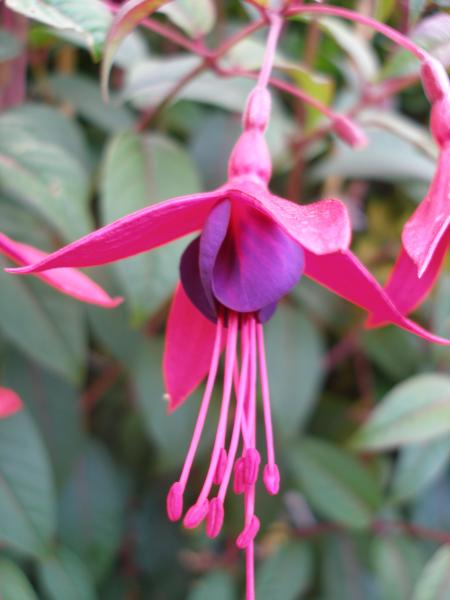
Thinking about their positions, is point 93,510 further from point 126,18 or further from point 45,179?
point 126,18

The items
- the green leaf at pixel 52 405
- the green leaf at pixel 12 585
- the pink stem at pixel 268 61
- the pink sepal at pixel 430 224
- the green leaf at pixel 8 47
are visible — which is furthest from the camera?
the green leaf at pixel 52 405

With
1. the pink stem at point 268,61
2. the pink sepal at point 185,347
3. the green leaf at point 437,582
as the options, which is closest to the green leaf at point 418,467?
the green leaf at point 437,582

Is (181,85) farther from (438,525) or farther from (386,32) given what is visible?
(438,525)

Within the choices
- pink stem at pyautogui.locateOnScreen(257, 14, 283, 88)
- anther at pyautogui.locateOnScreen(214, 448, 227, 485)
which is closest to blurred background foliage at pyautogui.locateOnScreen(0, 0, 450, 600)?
pink stem at pyautogui.locateOnScreen(257, 14, 283, 88)

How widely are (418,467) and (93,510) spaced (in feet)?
1.39

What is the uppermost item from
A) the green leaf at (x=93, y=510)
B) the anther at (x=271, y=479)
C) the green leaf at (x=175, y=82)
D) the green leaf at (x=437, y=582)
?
the green leaf at (x=175, y=82)

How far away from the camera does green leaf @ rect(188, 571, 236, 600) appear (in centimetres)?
88

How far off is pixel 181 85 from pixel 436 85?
268 mm

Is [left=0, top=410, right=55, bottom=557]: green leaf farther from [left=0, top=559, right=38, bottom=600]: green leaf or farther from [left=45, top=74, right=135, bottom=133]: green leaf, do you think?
[left=45, top=74, right=135, bottom=133]: green leaf

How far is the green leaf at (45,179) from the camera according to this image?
0.62 meters

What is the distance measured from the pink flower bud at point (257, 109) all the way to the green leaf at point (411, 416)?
338 mm

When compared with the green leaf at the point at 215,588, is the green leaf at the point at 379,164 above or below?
above

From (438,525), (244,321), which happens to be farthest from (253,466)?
(438,525)

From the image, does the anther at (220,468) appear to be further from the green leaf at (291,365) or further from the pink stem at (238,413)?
the green leaf at (291,365)
